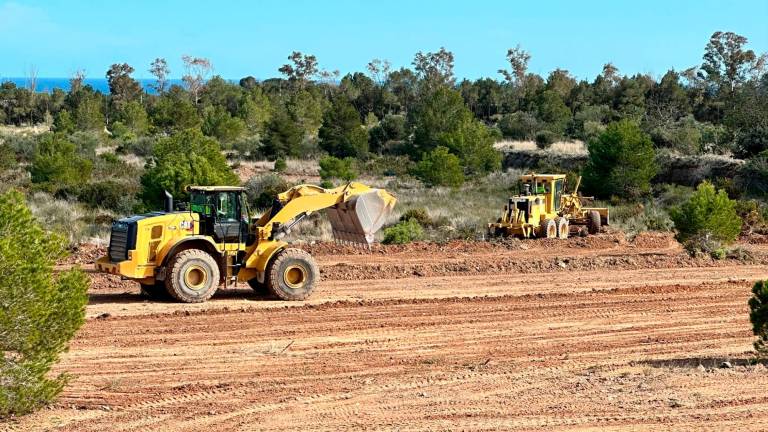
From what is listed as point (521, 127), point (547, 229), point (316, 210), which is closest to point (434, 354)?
point (316, 210)

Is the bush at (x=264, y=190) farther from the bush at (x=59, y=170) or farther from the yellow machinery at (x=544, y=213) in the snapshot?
the yellow machinery at (x=544, y=213)

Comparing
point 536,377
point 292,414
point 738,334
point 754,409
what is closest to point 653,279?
point 738,334

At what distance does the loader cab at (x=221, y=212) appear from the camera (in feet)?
60.1

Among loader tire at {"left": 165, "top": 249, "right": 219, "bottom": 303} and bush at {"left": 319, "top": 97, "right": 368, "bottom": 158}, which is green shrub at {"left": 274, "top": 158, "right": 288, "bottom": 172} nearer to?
bush at {"left": 319, "top": 97, "right": 368, "bottom": 158}

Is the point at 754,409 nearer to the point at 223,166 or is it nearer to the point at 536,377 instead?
the point at 536,377

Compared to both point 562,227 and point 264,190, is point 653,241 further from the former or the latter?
point 264,190

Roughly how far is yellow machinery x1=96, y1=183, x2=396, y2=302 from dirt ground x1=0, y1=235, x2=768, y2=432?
47cm

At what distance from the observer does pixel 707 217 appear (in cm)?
2703

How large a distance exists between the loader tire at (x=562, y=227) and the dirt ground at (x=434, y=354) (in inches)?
260

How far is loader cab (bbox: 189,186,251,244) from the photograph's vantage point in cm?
1831

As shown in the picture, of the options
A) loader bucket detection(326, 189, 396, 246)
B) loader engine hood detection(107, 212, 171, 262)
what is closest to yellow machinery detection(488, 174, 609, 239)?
loader bucket detection(326, 189, 396, 246)

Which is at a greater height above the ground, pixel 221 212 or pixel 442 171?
pixel 442 171

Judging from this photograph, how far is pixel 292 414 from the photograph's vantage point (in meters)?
11.3

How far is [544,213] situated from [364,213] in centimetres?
1370
